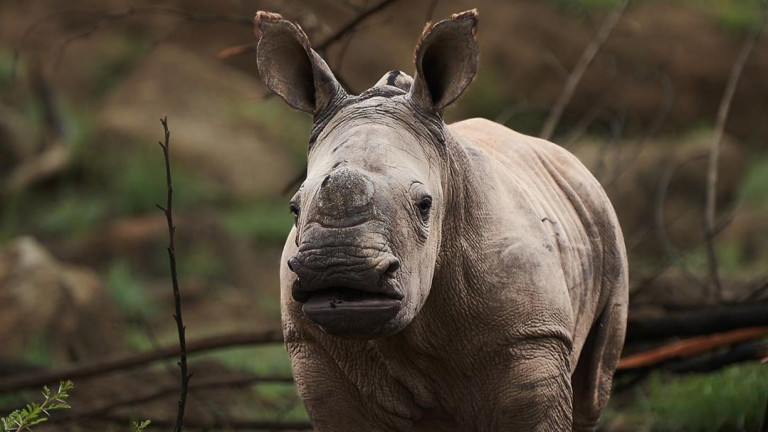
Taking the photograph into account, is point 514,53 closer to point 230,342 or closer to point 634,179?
point 634,179

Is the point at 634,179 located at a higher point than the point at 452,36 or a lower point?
lower

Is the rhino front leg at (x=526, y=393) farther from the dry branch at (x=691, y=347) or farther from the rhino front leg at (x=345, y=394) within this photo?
the dry branch at (x=691, y=347)

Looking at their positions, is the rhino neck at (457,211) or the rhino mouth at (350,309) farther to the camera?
the rhino neck at (457,211)

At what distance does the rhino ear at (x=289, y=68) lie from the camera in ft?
13.5

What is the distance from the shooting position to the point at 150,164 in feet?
46.6

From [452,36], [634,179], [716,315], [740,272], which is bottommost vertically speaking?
[634,179]

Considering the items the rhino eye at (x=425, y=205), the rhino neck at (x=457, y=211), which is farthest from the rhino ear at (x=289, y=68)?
the rhino eye at (x=425, y=205)

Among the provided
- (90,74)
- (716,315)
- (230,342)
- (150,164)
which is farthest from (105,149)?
(716,315)

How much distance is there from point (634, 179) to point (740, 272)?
10.7 feet

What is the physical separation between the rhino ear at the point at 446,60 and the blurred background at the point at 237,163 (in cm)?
322

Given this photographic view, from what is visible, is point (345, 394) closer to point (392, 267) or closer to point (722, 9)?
point (392, 267)

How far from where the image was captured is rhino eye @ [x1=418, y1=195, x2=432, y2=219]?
12.3ft

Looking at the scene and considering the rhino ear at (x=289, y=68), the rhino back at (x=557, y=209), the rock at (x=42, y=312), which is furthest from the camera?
the rock at (x=42, y=312)

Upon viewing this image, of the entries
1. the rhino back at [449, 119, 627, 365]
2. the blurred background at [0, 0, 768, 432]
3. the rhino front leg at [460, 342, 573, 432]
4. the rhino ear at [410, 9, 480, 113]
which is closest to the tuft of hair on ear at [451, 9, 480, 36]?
the rhino ear at [410, 9, 480, 113]
